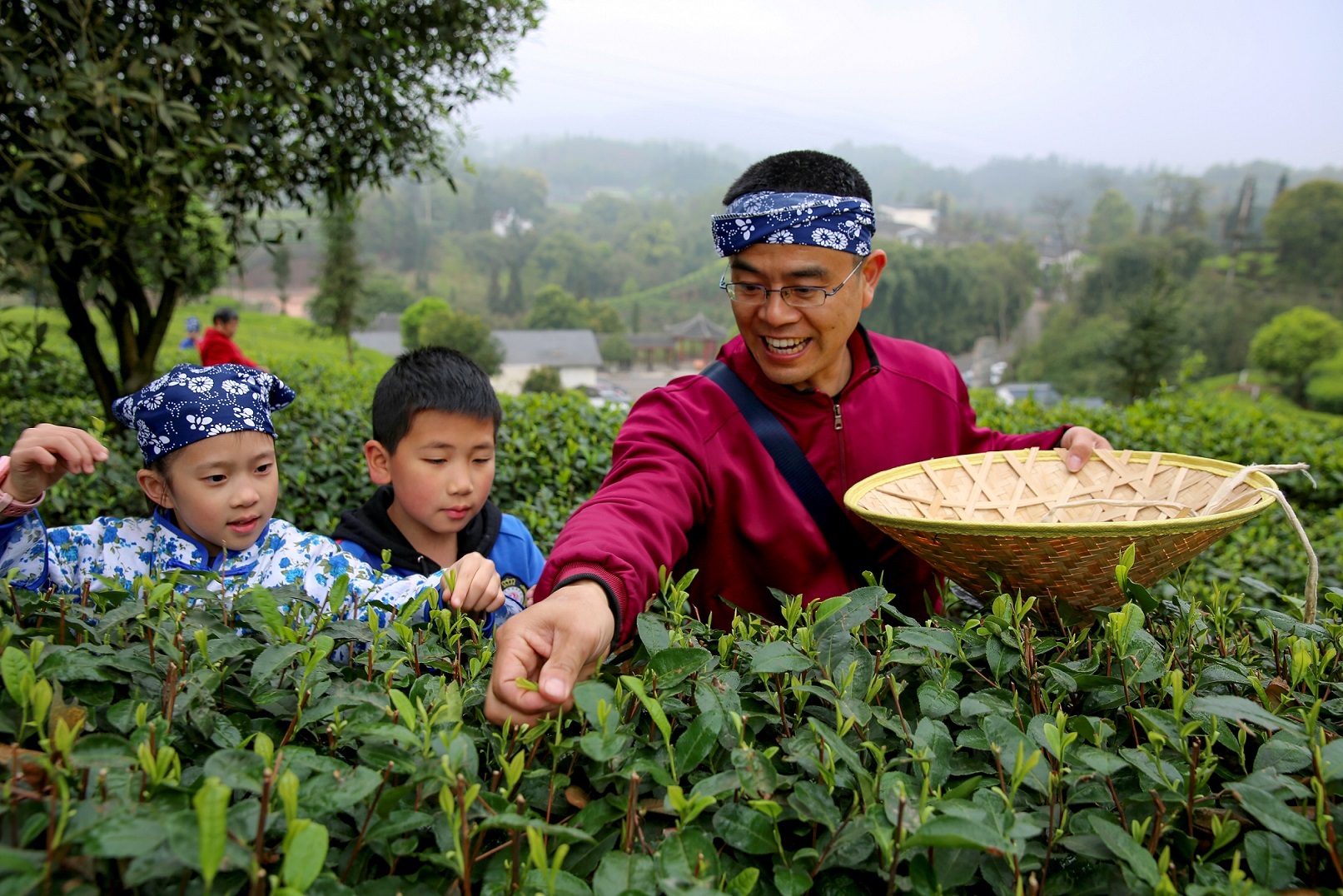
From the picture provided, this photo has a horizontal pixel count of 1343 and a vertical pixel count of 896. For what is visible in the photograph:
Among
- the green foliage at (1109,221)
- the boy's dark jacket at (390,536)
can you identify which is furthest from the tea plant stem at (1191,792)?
the green foliage at (1109,221)

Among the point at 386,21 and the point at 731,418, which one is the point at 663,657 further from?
the point at 386,21

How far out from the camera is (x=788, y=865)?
32.5 inches

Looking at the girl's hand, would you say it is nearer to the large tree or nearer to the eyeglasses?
the eyeglasses

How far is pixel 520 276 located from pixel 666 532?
82.3m

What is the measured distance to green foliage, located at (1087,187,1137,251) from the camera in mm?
90625

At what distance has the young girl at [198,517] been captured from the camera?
184 cm

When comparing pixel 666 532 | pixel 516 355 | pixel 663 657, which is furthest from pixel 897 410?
pixel 516 355

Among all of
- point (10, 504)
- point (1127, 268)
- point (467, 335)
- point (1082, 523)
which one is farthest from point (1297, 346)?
point (10, 504)

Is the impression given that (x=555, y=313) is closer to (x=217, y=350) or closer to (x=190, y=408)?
(x=217, y=350)

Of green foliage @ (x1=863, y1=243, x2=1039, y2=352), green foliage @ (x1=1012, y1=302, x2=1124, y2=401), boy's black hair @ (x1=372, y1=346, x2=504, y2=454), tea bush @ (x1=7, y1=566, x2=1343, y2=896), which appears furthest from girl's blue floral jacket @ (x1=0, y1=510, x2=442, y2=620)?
green foliage @ (x1=1012, y1=302, x2=1124, y2=401)

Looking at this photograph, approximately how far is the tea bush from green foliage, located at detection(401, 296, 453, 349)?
58.2 m

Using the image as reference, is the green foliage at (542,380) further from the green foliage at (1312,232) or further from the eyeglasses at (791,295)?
the green foliage at (1312,232)

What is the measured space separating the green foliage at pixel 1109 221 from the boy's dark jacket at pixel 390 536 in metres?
97.0

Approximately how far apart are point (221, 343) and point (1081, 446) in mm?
8146
